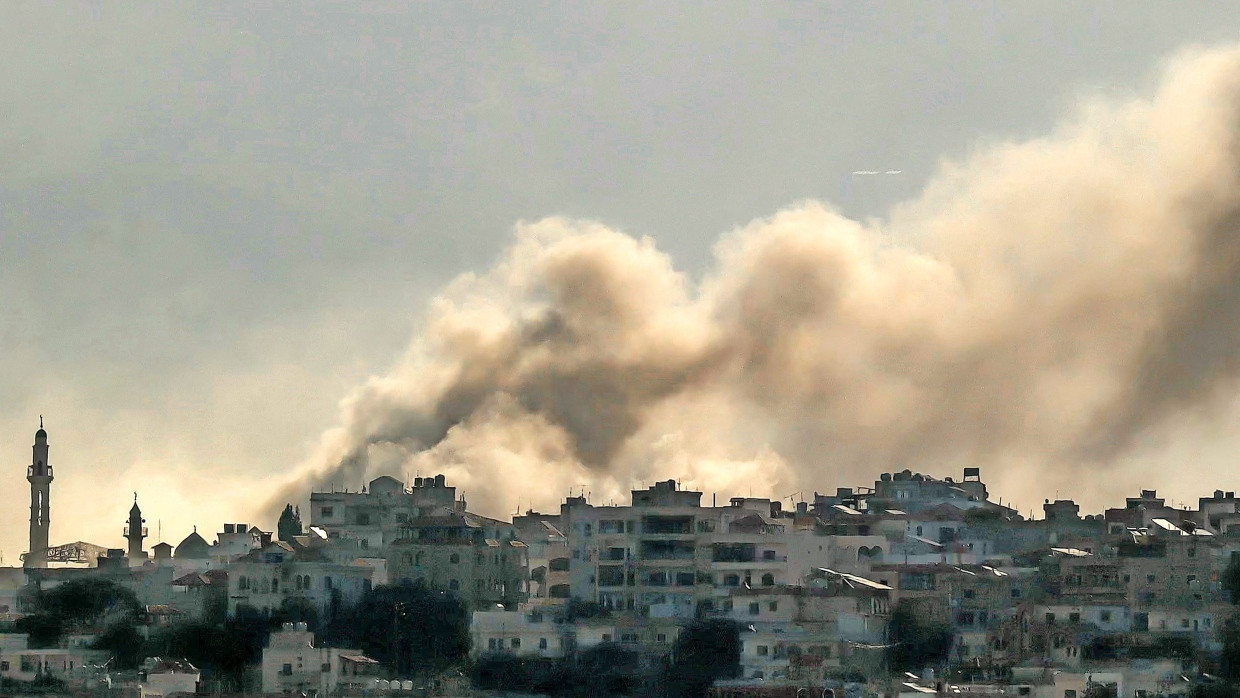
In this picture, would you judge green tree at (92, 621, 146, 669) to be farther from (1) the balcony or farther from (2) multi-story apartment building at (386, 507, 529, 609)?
(1) the balcony

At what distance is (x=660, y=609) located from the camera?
107 m

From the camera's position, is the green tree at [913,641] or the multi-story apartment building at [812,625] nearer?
the multi-story apartment building at [812,625]

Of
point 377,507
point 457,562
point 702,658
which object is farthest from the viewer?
point 377,507

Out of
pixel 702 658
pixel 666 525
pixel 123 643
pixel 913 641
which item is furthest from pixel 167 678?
pixel 913 641

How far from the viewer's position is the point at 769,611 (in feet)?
342

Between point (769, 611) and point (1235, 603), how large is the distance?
16026 millimetres

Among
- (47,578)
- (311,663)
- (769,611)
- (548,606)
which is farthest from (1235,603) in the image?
(47,578)

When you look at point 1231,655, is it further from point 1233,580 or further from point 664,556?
A: point 664,556

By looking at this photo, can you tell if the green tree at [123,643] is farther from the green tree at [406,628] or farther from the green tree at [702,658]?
the green tree at [702,658]

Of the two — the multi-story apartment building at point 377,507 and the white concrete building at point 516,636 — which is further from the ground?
the multi-story apartment building at point 377,507

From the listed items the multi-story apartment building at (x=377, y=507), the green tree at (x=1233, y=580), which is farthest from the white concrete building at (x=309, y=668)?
the green tree at (x=1233, y=580)

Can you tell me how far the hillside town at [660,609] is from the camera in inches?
3920

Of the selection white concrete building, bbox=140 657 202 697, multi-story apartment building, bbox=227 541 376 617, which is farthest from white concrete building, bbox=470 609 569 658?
white concrete building, bbox=140 657 202 697

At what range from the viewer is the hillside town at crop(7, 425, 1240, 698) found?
99562 millimetres
